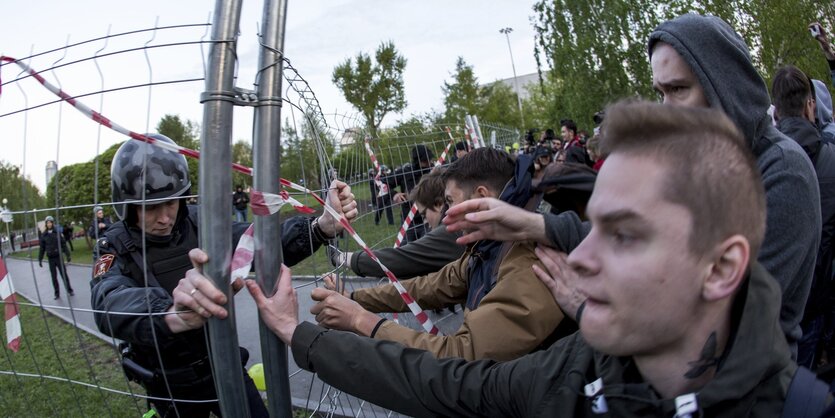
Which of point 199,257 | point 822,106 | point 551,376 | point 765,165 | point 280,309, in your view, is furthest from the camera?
point 822,106

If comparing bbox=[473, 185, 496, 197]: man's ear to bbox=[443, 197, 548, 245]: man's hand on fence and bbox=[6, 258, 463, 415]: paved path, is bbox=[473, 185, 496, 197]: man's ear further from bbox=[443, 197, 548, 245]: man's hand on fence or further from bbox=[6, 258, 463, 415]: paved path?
bbox=[6, 258, 463, 415]: paved path

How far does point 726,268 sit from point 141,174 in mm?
2211

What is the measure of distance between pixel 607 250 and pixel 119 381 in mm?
6001

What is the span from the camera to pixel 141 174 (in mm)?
2490

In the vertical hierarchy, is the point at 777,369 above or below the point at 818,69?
below

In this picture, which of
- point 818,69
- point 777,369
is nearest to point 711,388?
point 777,369

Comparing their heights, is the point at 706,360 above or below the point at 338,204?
below

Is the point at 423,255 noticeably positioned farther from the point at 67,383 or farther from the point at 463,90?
the point at 463,90

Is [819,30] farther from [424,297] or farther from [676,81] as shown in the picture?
[424,297]

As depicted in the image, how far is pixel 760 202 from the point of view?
1.33 m

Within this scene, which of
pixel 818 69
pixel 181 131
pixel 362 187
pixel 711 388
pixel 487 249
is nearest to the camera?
pixel 711 388

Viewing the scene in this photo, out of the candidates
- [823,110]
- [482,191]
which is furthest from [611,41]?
[482,191]

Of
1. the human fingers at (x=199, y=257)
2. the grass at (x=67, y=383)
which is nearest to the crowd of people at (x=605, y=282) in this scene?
the human fingers at (x=199, y=257)

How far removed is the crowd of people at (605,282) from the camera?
4.12 feet
